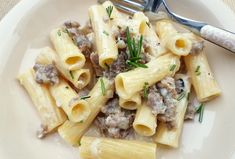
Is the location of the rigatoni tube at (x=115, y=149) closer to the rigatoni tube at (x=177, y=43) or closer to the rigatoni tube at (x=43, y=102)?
the rigatoni tube at (x=43, y=102)

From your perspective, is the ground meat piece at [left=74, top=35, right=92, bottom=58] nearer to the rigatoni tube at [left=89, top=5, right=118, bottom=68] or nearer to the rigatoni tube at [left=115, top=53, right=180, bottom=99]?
the rigatoni tube at [left=89, top=5, right=118, bottom=68]

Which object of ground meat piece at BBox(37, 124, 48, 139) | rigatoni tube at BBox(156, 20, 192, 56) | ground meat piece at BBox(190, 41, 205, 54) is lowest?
ground meat piece at BBox(37, 124, 48, 139)

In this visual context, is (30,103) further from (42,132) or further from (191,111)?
(191,111)

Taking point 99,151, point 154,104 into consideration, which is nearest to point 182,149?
point 154,104

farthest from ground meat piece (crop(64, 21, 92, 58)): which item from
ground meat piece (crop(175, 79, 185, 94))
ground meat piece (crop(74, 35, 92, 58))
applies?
ground meat piece (crop(175, 79, 185, 94))

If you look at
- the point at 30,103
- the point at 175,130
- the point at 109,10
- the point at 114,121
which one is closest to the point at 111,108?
the point at 114,121

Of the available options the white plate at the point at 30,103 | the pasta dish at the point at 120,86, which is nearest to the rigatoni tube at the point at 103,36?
the pasta dish at the point at 120,86
